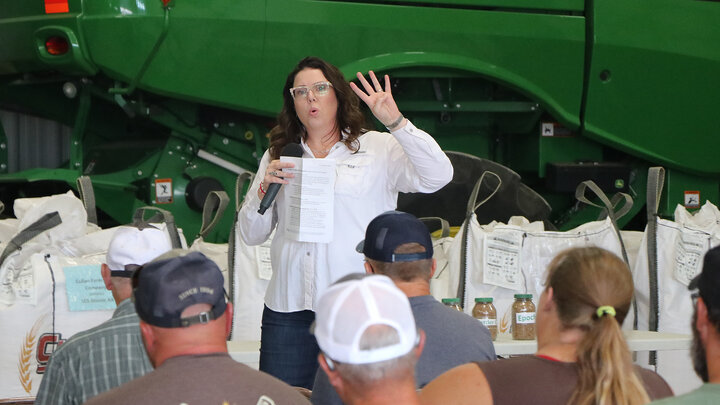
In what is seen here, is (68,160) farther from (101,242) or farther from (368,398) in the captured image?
(368,398)

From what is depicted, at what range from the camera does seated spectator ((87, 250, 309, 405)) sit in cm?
171

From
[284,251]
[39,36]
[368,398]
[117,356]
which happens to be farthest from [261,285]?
[368,398]

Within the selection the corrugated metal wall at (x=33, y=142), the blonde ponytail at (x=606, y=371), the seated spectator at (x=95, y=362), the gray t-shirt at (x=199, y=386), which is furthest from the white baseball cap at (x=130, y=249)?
the corrugated metal wall at (x=33, y=142)

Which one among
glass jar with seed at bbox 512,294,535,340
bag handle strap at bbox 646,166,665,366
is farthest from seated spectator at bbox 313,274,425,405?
bag handle strap at bbox 646,166,665,366

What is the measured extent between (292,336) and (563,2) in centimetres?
326

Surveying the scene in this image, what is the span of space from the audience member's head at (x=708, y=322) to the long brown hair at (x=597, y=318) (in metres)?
0.20

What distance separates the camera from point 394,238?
Result: 2482mm

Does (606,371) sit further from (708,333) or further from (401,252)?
(401,252)

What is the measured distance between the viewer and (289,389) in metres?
1.83

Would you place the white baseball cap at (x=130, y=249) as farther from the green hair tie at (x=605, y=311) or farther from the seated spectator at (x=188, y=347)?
the green hair tie at (x=605, y=311)

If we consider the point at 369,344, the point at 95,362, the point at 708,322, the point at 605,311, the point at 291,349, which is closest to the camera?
the point at 369,344

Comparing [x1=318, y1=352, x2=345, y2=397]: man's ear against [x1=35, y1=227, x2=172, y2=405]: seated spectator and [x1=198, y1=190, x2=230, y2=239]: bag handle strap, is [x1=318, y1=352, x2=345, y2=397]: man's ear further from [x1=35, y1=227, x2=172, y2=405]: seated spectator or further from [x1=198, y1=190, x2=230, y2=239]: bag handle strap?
[x1=198, y1=190, x2=230, y2=239]: bag handle strap

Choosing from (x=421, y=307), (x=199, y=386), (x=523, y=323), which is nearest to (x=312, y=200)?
(x=421, y=307)

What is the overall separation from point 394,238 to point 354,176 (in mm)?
583
